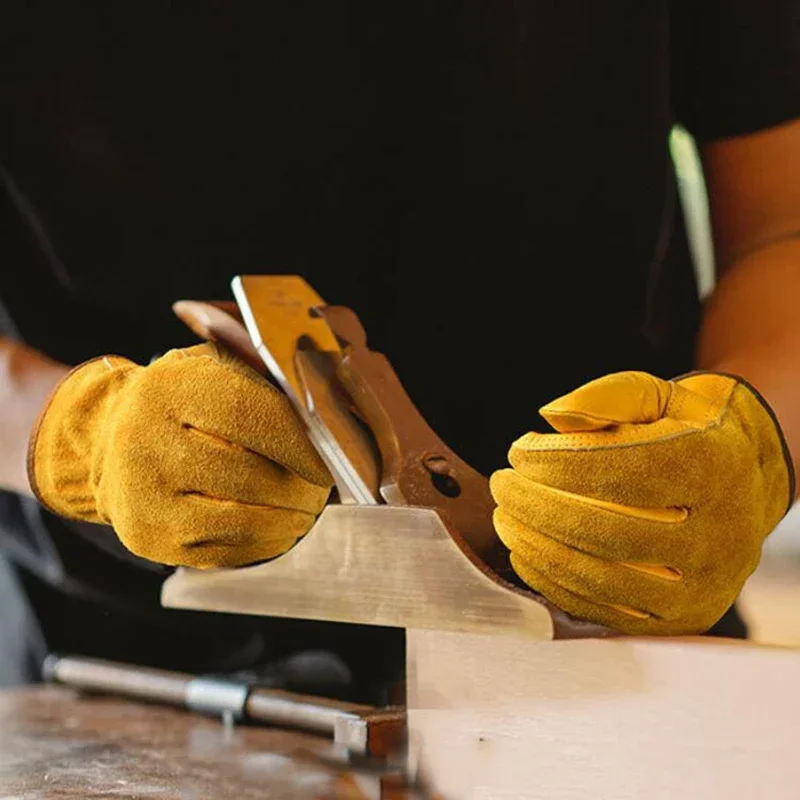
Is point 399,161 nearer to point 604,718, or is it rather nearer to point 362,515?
point 362,515

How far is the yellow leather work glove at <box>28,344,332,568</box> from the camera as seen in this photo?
760 mm

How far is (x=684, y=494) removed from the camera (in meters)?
0.65

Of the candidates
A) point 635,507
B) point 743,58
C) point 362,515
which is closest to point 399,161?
point 743,58

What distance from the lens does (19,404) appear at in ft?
3.34

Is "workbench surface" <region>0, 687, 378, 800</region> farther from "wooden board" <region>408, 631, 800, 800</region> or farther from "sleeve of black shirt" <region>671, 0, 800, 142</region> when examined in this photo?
"sleeve of black shirt" <region>671, 0, 800, 142</region>

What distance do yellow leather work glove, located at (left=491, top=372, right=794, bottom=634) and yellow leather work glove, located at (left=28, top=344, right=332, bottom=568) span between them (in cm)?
17

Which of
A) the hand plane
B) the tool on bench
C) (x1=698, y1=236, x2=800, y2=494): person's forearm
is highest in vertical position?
the hand plane

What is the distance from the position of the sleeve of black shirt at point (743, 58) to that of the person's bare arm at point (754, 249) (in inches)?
0.9

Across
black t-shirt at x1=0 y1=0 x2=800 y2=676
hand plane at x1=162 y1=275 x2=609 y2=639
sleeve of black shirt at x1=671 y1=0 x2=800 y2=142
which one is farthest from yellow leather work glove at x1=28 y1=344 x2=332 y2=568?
sleeve of black shirt at x1=671 y1=0 x2=800 y2=142

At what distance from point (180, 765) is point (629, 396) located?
1.30 ft

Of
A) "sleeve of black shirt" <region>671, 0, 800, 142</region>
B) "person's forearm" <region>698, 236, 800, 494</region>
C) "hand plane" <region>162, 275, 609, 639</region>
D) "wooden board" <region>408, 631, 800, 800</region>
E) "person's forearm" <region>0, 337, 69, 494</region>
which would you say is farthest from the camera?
"sleeve of black shirt" <region>671, 0, 800, 142</region>

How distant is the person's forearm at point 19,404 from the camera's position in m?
1.01

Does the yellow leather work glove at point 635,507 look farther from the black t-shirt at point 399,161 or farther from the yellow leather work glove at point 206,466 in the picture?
the black t-shirt at point 399,161

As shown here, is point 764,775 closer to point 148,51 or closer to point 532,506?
point 532,506
